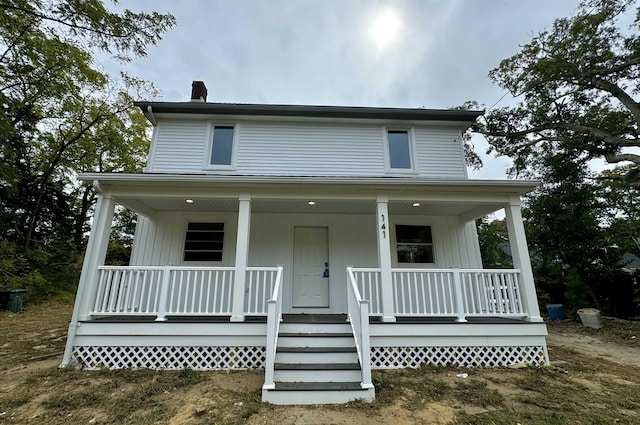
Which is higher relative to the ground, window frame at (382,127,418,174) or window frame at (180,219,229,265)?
window frame at (382,127,418,174)

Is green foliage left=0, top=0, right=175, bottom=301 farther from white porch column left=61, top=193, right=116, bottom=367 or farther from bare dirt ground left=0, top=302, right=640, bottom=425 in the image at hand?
bare dirt ground left=0, top=302, right=640, bottom=425

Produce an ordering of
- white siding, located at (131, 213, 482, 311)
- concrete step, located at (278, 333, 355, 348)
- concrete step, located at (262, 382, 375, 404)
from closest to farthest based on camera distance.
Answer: concrete step, located at (262, 382, 375, 404), concrete step, located at (278, 333, 355, 348), white siding, located at (131, 213, 482, 311)

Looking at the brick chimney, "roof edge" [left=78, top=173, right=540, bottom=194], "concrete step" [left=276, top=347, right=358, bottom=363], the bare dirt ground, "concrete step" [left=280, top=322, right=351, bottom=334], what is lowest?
the bare dirt ground

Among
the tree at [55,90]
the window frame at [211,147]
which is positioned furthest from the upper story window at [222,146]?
the tree at [55,90]

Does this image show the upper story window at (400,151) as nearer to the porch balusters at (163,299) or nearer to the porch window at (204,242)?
the porch window at (204,242)

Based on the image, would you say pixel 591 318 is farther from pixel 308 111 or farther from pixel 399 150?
pixel 308 111

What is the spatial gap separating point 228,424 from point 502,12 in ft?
42.7

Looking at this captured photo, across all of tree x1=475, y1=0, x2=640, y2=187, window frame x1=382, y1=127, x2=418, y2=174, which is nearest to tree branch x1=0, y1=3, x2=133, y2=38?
window frame x1=382, y1=127, x2=418, y2=174

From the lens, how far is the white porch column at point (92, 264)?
182 inches

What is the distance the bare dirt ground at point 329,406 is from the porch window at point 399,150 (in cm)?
485

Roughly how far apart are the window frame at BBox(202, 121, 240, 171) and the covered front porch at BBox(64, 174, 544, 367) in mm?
1225

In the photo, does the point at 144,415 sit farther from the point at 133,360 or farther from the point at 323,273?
the point at 323,273

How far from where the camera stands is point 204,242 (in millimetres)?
6730

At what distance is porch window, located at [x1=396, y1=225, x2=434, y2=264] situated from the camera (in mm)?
6902
